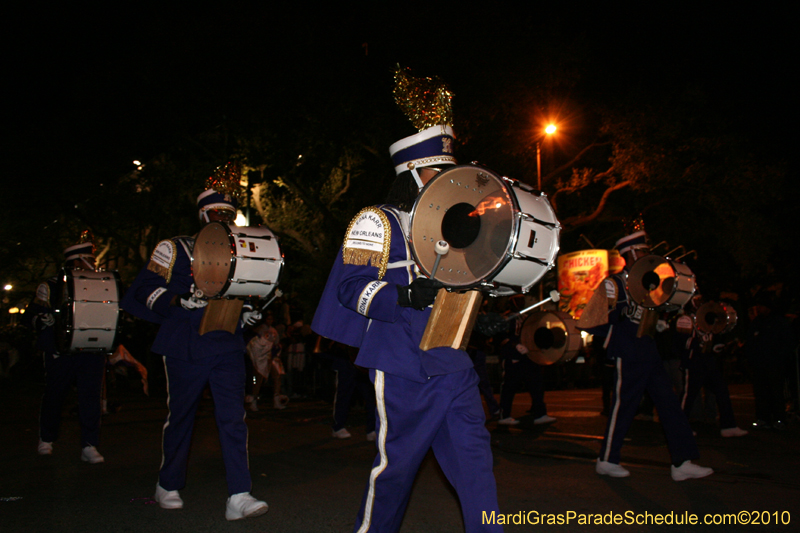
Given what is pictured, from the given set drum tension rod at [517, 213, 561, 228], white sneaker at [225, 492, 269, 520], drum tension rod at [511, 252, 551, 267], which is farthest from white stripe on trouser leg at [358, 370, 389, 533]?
white sneaker at [225, 492, 269, 520]

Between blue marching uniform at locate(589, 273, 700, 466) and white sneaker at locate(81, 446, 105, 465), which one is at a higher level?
blue marching uniform at locate(589, 273, 700, 466)

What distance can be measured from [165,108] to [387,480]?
19346mm

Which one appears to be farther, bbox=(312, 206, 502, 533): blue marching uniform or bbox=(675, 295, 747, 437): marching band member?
bbox=(675, 295, 747, 437): marching band member

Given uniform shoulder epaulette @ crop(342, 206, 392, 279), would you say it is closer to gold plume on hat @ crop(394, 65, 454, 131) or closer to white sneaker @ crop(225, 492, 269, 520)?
gold plume on hat @ crop(394, 65, 454, 131)

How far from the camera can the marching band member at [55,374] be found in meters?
7.30

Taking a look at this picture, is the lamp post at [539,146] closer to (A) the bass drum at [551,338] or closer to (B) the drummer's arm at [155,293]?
(A) the bass drum at [551,338]

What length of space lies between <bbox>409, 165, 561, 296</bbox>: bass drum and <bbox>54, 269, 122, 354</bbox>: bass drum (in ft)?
16.4

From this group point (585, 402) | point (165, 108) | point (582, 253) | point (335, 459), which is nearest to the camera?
point (335, 459)

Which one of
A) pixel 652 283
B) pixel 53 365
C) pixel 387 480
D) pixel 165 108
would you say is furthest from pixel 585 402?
pixel 165 108

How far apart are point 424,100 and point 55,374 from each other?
5.55 meters

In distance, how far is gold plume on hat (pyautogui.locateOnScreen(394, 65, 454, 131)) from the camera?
3.89 meters

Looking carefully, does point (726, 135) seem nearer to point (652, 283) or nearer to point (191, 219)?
point (652, 283)

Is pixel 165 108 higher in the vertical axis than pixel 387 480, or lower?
higher

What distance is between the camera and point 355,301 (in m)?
3.39
